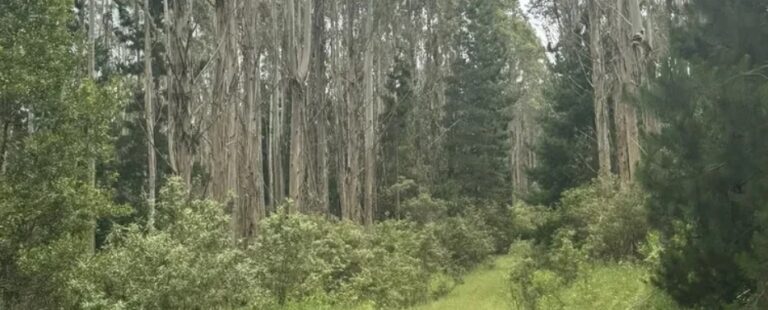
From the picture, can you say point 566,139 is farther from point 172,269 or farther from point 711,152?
point 172,269

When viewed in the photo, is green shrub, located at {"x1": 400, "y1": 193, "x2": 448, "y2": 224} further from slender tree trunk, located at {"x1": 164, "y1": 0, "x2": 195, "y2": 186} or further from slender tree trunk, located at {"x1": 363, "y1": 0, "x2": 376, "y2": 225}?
slender tree trunk, located at {"x1": 164, "y1": 0, "x2": 195, "y2": 186}

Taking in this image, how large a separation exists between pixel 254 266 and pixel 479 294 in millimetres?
6343

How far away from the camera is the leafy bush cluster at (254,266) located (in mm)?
8180

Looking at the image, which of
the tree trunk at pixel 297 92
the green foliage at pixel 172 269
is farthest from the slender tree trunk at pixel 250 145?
the green foliage at pixel 172 269

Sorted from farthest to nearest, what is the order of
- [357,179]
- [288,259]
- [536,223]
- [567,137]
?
[567,137] → [357,179] → [536,223] → [288,259]

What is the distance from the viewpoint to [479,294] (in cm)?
1540

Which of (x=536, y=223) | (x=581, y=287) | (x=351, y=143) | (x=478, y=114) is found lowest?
(x=581, y=287)

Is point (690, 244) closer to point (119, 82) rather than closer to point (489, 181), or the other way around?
point (119, 82)

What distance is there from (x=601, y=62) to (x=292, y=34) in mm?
8700

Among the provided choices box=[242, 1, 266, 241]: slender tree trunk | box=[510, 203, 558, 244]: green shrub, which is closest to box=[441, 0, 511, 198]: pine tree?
box=[510, 203, 558, 244]: green shrub

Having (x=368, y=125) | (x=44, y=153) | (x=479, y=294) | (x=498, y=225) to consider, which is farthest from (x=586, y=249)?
(x=498, y=225)

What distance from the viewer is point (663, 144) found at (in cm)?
706

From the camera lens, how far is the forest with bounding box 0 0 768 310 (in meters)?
6.82

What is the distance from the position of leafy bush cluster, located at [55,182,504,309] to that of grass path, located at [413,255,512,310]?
16.3 inches
